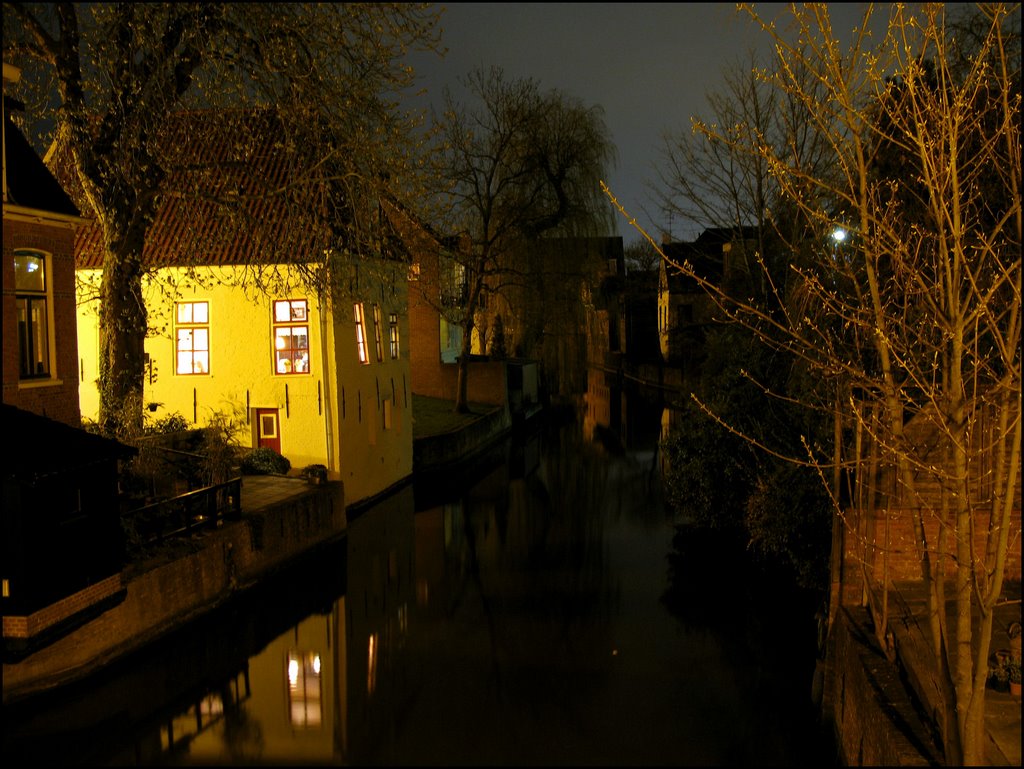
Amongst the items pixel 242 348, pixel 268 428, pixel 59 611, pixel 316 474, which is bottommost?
pixel 59 611

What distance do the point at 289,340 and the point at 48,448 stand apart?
8765mm

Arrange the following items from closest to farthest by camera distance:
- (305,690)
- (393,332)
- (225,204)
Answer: (305,690)
(225,204)
(393,332)

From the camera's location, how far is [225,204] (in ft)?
44.0

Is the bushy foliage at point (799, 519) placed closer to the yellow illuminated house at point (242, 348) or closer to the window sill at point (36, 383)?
the yellow illuminated house at point (242, 348)

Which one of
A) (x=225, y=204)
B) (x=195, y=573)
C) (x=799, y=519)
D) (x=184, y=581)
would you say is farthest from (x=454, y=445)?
(x=799, y=519)

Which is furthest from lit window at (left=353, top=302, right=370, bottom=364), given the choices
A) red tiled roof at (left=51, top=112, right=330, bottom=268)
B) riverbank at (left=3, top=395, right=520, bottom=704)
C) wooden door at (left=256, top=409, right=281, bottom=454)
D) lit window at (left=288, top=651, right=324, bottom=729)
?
lit window at (left=288, top=651, right=324, bottom=729)

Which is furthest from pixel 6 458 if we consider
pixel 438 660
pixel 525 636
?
pixel 525 636

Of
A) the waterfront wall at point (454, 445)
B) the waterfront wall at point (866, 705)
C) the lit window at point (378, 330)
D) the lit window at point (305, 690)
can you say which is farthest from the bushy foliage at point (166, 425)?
the waterfront wall at point (866, 705)

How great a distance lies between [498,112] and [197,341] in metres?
14.0

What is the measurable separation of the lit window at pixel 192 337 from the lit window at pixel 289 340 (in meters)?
1.35

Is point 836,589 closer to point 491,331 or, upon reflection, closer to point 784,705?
point 784,705

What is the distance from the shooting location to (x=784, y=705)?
8.88 meters

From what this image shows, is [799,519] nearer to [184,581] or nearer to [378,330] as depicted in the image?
[184,581]

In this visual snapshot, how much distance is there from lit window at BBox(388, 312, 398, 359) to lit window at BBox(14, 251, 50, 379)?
33.9ft
